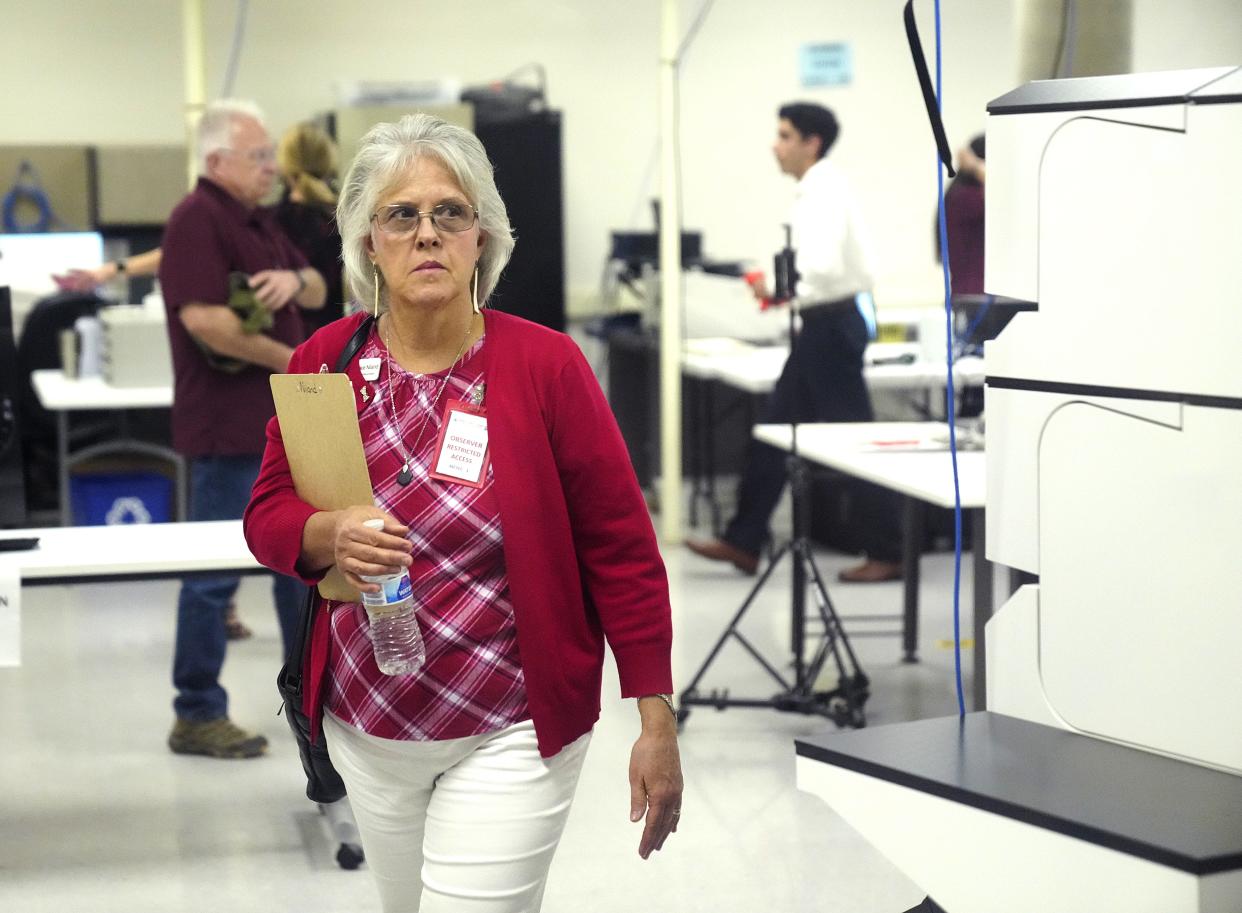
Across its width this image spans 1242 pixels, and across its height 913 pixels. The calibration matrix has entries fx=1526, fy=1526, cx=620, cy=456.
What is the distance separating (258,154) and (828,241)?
2267mm

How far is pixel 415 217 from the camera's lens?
178 centimetres

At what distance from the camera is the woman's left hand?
176 centimetres

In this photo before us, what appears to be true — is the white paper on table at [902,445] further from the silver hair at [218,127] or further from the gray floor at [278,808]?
the silver hair at [218,127]

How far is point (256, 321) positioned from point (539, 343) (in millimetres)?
2037

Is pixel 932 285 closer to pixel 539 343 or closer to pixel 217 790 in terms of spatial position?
A: pixel 217 790

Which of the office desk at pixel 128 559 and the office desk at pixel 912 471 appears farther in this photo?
the office desk at pixel 912 471

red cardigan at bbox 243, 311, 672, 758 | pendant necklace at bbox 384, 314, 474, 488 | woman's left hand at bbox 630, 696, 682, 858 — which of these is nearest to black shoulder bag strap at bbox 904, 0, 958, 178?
Answer: red cardigan at bbox 243, 311, 672, 758

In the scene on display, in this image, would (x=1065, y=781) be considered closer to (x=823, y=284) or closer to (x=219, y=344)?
(x=219, y=344)

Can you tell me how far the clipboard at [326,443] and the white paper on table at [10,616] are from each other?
4.43ft

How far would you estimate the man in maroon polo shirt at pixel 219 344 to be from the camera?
368 centimetres

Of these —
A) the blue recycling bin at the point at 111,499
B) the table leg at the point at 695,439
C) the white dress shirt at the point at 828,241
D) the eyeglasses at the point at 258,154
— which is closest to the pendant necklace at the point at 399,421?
the eyeglasses at the point at 258,154

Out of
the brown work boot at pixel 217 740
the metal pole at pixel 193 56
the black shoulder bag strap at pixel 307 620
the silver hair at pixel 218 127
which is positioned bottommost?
the brown work boot at pixel 217 740

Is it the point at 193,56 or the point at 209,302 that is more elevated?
the point at 193,56

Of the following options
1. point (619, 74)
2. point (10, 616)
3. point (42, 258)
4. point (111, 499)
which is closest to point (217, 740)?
point (10, 616)
